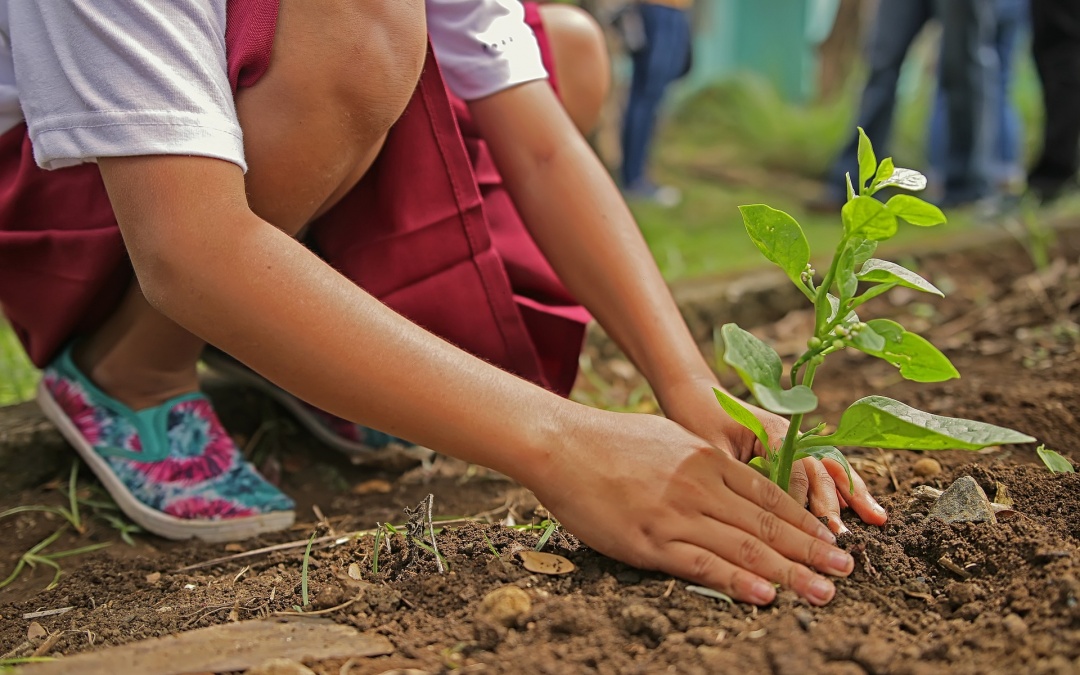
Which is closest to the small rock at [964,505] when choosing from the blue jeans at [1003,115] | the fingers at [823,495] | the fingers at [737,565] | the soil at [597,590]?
the soil at [597,590]

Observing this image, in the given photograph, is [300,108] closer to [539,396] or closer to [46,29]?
[46,29]

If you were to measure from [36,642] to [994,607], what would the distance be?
1.09m

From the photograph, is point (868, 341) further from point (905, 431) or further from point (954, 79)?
point (954, 79)

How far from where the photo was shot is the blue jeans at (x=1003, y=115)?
175 inches

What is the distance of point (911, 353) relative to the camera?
3.36 ft

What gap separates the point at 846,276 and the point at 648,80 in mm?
4213

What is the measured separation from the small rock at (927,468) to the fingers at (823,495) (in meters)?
0.28

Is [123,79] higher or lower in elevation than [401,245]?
→ higher

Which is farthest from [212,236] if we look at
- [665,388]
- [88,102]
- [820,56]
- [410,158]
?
[820,56]

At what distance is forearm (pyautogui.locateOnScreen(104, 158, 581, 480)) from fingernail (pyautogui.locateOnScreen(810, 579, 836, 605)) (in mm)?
316

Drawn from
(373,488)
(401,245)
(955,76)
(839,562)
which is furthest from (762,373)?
(955,76)

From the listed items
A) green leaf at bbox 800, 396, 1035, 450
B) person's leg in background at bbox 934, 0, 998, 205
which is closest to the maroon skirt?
green leaf at bbox 800, 396, 1035, 450

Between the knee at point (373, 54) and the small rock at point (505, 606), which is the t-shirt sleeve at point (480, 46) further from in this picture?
the small rock at point (505, 606)

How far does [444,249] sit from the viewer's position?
1.55 m
